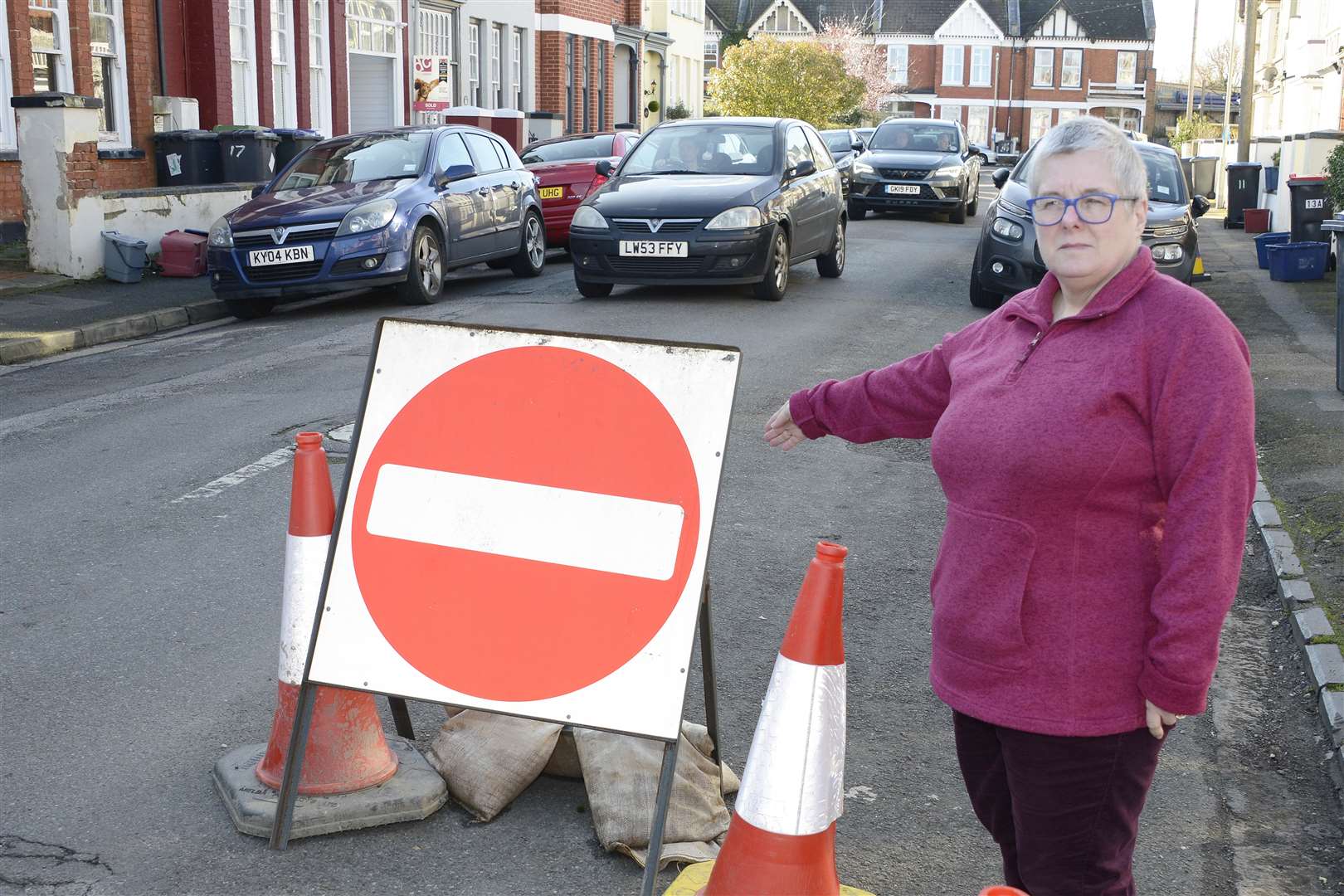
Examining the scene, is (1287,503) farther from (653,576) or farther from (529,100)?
(529,100)

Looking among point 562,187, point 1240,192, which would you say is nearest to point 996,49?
point 1240,192

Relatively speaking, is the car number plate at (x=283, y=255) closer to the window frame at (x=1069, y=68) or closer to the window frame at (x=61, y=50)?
→ the window frame at (x=61, y=50)

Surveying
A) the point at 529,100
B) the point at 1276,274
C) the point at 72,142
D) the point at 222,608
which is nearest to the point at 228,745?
the point at 222,608

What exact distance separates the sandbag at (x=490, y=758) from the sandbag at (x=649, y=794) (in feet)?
0.39

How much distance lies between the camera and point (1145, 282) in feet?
8.16

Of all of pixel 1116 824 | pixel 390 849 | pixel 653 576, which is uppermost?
pixel 653 576

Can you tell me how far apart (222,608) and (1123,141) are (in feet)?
12.9

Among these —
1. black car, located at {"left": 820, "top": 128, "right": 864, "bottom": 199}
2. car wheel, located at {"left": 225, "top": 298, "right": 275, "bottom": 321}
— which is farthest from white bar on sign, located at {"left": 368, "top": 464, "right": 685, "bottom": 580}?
black car, located at {"left": 820, "top": 128, "right": 864, "bottom": 199}

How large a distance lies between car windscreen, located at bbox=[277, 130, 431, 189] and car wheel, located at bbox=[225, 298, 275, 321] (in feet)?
4.28

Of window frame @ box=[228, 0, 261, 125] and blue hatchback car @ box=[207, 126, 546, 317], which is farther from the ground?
window frame @ box=[228, 0, 261, 125]

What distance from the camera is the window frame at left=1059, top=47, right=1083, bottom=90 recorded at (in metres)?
93.9

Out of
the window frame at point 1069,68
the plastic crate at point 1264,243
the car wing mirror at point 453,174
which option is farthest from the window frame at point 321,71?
the window frame at point 1069,68

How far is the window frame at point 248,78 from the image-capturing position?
24.0 meters

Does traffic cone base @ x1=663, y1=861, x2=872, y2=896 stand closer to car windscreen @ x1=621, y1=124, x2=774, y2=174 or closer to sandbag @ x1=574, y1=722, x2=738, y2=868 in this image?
sandbag @ x1=574, y1=722, x2=738, y2=868
